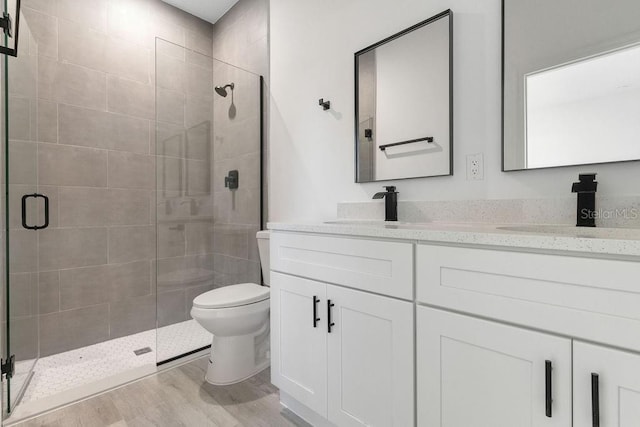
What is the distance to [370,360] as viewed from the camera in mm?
1139

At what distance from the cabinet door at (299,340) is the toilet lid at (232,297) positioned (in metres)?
0.32

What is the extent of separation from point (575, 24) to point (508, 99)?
30 cm

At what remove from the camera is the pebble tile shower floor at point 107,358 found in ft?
5.87

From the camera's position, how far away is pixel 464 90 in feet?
4.58

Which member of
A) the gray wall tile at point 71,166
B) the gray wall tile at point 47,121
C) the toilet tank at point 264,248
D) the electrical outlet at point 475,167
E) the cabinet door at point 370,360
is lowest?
the cabinet door at point 370,360

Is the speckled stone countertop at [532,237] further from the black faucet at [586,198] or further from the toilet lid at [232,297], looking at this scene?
the toilet lid at [232,297]

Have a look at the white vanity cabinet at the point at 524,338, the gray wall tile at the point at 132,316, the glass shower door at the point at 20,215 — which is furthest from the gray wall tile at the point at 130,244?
the white vanity cabinet at the point at 524,338

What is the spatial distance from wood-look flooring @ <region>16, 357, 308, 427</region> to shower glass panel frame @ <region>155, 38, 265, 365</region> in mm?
361

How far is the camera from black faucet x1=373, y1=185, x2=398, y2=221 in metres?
1.59

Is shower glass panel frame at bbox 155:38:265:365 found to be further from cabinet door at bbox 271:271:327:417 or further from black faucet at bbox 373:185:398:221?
black faucet at bbox 373:185:398:221

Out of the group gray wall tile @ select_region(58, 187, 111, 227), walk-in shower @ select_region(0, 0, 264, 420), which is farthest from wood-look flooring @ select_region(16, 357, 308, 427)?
gray wall tile @ select_region(58, 187, 111, 227)

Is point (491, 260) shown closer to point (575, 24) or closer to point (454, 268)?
point (454, 268)

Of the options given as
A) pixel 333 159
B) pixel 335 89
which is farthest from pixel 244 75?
pixel 333 159

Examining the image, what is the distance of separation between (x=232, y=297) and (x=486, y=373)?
1362mm
